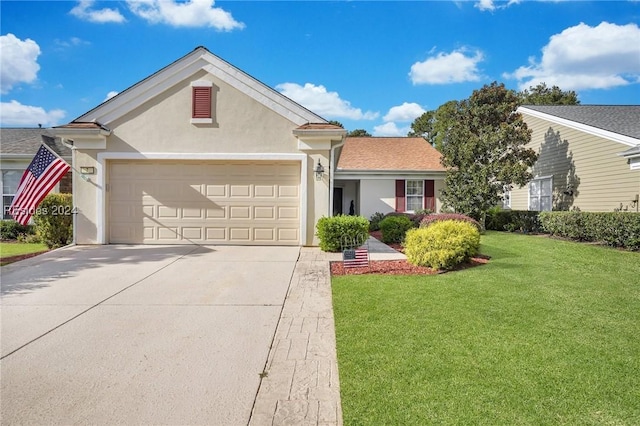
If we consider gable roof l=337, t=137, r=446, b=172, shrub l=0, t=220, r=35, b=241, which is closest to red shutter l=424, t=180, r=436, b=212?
gable roof l=337, t=137, r=446, b=172

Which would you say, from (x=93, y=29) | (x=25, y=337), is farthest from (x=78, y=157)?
(x=25, y=337)

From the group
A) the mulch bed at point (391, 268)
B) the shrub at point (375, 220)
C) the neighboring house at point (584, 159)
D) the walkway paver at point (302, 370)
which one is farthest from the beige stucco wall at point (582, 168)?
the walkway paver at point (302, 370)

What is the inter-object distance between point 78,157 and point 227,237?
4.88 meters

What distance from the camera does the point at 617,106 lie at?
16.5 metres

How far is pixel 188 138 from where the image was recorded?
10.4m

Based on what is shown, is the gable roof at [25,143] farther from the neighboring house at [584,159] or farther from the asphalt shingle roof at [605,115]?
the asphalt shingle roof at [605,115]

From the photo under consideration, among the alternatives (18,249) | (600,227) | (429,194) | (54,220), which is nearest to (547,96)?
(429,194)

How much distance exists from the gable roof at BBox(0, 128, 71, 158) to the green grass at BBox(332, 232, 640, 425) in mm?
14495

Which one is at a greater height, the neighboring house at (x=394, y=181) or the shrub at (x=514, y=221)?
the neighboring house at (x=394, y=181)

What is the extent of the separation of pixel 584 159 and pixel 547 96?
2840 cm

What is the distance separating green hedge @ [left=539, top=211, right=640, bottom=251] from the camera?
9906 mm

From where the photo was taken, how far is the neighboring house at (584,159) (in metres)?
12.2

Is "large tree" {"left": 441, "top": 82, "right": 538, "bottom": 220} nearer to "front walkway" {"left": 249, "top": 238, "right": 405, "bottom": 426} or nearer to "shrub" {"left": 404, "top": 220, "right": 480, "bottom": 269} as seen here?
"shrub" {"left": 404, "top": 220, "right": 480, "bottom": 269}

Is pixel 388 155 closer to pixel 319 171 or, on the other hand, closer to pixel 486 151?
pixel 486 151
